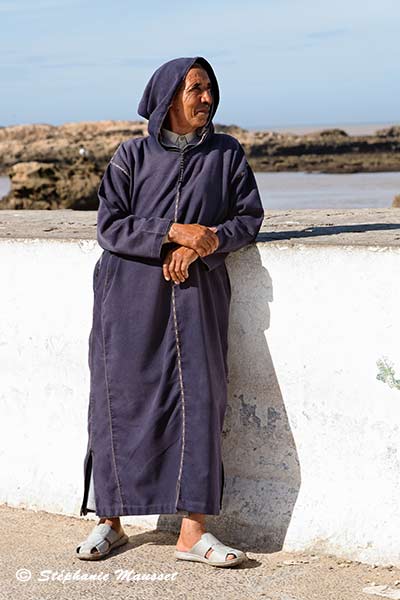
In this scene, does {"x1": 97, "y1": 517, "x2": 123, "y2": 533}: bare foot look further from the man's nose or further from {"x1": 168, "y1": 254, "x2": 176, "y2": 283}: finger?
the man's nose

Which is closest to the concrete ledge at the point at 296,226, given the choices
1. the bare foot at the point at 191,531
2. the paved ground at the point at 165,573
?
A: the bare foot at the point at 191,531

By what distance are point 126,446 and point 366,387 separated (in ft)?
2.57

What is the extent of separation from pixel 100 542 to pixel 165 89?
57.6 inches

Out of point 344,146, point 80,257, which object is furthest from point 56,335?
point 344,146

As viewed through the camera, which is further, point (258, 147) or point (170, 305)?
point (258, 147)

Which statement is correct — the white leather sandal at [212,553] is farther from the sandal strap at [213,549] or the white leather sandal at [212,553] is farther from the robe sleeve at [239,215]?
the robe sleeve at [239,215]

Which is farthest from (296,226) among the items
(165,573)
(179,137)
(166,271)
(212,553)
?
(165,573)

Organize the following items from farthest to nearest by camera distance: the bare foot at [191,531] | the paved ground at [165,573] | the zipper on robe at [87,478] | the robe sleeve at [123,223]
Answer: the zipper on robe at [87,478], the bare foot at [191,531], the robe sleeve at [123,223], the paved ground at [165,573]

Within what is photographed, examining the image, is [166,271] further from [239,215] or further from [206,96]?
[206,96]

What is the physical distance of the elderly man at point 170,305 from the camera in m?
3.72

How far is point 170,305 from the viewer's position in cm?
376

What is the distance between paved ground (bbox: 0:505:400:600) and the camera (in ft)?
11.7

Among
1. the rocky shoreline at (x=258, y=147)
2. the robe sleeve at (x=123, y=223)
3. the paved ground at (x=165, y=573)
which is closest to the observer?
the paved ground at (x=165, y=573)

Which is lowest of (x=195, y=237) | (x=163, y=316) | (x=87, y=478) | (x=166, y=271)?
(x=87, y=478)
